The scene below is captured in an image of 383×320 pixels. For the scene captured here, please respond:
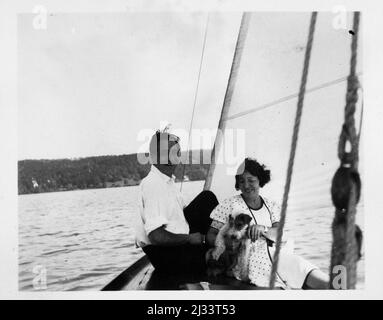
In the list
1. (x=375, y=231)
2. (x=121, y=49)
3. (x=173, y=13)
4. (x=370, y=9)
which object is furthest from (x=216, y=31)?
(x=375, y=231)

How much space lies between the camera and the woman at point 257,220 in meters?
2.66

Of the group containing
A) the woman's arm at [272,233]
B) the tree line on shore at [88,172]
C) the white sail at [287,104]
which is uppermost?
the white sail at [287,104]

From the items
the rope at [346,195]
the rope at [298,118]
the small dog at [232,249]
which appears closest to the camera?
the rope at [346,195]

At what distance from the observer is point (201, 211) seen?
2676 mm

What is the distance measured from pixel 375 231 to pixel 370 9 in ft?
3.74

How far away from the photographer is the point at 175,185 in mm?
2670

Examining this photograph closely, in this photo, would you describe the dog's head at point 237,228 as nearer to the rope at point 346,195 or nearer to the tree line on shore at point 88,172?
the tree line on shore at point 88,172

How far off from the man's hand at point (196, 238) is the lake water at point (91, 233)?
185mm

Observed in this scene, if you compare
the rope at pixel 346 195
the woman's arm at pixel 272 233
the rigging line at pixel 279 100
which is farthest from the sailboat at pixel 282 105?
the rope at pixel 346 195

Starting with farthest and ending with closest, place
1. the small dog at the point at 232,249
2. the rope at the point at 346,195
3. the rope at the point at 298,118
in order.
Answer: the small dog at the point at 232,249
the rope at the point at 298,118
the rope at the point at 346,195

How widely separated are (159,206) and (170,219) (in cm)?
9

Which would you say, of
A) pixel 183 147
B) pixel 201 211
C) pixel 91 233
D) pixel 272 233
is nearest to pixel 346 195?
pixel 272 233
